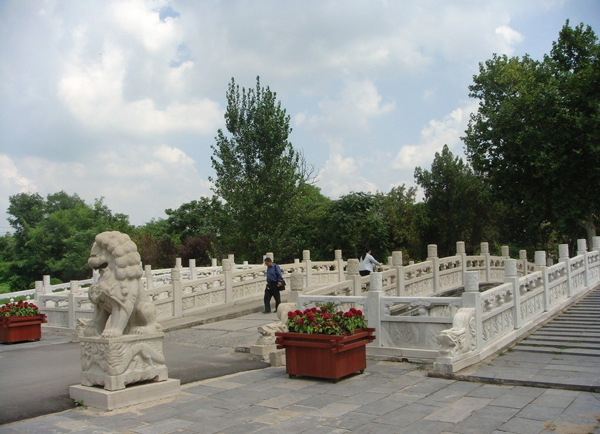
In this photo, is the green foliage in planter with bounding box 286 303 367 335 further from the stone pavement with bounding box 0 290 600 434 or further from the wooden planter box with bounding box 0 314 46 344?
the wooden planter box with bounding box 0 314 46 344

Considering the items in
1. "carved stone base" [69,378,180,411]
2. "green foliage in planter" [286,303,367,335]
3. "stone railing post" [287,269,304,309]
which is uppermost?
"stone railing post" [287,269,304,309]

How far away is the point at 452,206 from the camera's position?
35688mm

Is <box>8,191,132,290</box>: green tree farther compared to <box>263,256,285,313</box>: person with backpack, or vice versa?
<box>8,191,132,290</box>: green tree

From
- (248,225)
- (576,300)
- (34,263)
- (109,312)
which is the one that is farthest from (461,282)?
(34,263)

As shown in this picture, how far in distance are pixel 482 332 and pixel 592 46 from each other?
20.3 meters

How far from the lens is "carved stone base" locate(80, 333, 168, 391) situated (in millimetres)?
6402

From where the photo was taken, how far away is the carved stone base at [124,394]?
6.21m

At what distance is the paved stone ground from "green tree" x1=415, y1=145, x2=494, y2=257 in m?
28.5

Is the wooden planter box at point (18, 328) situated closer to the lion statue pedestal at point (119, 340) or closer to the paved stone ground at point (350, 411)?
the lion statue pedestal at point (119, 340)

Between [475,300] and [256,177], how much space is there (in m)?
17.0

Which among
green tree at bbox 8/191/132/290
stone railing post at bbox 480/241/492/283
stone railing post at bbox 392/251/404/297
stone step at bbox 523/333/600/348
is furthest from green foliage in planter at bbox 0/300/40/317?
green tree at bbox 8/191/132/290

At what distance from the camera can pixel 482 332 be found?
28.3 feet

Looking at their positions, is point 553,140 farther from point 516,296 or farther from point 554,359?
point 554,359

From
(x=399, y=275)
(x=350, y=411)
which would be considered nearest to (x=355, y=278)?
(x=399, y=275)
